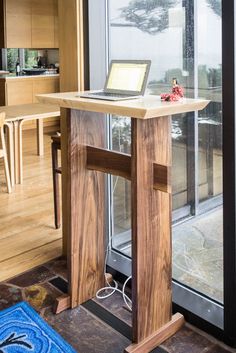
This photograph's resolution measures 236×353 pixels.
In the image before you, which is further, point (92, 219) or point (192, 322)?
point (92, 219)

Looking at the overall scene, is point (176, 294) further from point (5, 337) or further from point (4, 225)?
point (4, 225)

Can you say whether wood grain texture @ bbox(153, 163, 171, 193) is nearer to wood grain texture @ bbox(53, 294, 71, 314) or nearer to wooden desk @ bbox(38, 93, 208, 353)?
wooden desk @ bbox(38, 93, 208, 353)

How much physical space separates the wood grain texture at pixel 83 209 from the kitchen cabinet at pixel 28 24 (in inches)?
219

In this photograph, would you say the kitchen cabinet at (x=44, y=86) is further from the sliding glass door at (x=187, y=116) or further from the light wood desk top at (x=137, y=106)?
the light wood desk top at (x=137, y=106)

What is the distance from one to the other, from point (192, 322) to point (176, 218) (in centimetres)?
54

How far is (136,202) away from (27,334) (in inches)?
32.4

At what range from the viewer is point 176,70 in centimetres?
209

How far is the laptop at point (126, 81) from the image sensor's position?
1.83m

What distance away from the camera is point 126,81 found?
191 centimetres

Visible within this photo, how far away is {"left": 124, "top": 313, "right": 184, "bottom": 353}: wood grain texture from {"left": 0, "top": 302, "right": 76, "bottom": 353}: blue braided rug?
11.0 inches

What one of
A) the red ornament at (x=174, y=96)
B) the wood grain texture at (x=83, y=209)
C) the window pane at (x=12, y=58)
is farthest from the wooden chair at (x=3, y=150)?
the window pane at (x=12, y=58)

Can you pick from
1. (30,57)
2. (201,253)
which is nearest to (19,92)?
(30,57)

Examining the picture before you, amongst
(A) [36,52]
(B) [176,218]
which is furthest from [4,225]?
(A) [36,52]

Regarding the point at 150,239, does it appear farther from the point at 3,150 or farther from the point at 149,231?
the point at 3,150
